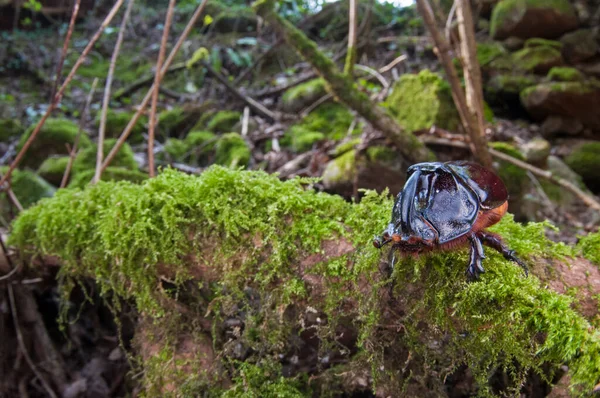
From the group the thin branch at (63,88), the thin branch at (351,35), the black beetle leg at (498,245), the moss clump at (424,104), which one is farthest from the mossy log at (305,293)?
the moss clump at (424,104)

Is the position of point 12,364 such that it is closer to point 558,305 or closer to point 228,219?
point 228,219

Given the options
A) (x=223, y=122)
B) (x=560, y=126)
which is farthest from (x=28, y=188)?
(x=560, y=126)

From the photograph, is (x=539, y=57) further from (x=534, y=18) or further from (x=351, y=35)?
(x=351, y=35)

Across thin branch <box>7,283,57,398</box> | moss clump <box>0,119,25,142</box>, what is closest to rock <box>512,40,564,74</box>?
thin branch <box>7,283,57,398</box>

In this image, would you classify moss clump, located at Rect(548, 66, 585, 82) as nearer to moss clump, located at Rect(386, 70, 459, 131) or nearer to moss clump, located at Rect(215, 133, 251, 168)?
moss clump, located at Rect(386, 70, 459, 131)

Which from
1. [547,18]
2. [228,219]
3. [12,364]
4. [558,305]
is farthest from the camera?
[547,18]

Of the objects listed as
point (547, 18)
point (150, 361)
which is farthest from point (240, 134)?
point (547, 18)

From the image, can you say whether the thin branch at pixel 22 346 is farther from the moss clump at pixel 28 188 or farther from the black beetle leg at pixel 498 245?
the black beetle leg at pixel 498 245
